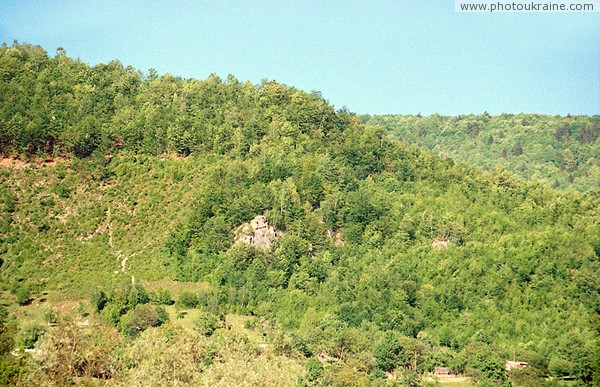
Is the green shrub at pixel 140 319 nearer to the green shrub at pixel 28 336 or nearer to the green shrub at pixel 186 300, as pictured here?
the green shrub at pixel 186 300

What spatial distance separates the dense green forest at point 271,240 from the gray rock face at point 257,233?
891 millimetres

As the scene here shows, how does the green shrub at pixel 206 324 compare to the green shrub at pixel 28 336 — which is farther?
the green shrub at pixel 206 324

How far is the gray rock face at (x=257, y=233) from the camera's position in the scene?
96.8m

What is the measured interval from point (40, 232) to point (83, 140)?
53.8 ft

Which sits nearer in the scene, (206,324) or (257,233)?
(206,324)

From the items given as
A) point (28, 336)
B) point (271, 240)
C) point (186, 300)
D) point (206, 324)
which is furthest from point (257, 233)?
point (28, 336)

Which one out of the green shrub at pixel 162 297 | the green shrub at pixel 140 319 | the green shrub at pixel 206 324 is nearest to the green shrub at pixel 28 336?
the green shrub at pixel 140 319

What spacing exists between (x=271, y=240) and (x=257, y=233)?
73.5 inches

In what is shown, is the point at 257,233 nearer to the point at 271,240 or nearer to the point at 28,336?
the point at 271,240

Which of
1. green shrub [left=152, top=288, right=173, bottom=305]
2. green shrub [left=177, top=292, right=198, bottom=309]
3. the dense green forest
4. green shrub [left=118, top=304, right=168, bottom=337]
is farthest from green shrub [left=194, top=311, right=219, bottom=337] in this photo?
green shrub [left=152, top=288, right=173, bottom=305]

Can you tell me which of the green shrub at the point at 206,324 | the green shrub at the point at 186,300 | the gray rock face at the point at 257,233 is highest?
the gray rock face at the point at 257,233

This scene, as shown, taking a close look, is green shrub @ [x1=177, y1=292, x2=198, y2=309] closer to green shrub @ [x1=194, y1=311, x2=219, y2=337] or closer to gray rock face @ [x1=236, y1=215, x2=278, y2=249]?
green shrub @ [x1=194, y1=311, x2=219, y2=337]

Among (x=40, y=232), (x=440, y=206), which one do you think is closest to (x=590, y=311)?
(x=440, y=206)

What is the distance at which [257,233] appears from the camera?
320 ft
